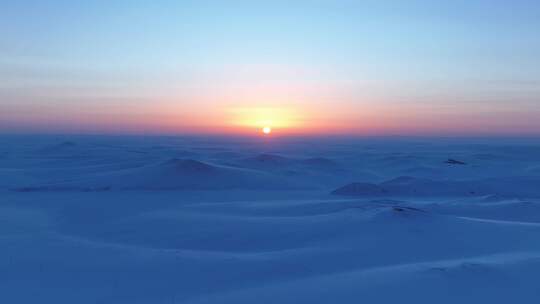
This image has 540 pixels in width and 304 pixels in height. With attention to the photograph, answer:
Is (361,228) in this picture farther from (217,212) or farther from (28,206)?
Answer: (28,206)

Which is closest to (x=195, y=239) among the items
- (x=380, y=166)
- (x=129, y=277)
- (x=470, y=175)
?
(x=129, y=277)

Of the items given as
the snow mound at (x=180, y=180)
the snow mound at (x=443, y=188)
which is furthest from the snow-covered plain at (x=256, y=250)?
the snow mound at (x=180, y=180)

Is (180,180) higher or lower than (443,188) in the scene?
higher

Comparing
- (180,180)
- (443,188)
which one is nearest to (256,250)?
(180,180)

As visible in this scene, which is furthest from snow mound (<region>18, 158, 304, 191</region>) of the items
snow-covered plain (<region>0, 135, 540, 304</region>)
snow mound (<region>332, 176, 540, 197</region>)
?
snow mound (<region>332, 176, 540, 197</region>)

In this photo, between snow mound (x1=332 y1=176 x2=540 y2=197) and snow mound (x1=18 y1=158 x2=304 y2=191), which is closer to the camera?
snow mound (x1=332 y1=176 x2=540 y2=197)

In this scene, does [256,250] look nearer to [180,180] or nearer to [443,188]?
[180,180]

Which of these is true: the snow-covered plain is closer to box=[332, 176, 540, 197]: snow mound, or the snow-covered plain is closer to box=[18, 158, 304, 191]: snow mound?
box=[332, 176, 540, 197]: snow mound

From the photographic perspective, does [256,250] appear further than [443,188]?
No

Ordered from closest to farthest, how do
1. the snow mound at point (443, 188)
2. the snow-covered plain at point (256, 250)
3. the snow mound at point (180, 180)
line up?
1. the snow-covered plain at point (256, 250)
2. the snow mound at point (443, 188)
3. the snow mound at point (180, 180)

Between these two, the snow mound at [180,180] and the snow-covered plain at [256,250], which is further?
the snow mound at [180,180]

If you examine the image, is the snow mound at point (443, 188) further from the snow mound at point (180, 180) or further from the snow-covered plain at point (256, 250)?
the snow mound at point (180, 180)

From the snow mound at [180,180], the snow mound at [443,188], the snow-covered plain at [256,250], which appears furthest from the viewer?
the snow mound at [180,180]
